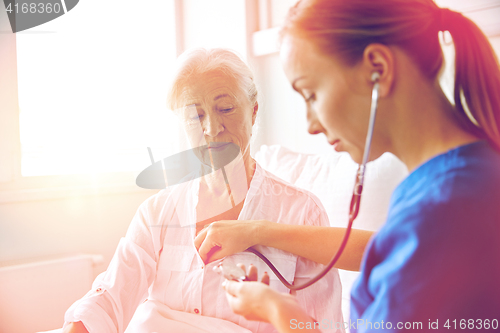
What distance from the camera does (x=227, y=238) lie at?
84 cm

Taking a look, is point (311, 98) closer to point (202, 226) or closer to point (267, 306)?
point (267, 306)

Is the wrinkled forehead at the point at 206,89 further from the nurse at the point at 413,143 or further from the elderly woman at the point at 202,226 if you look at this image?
the nurse at the point at 413,143

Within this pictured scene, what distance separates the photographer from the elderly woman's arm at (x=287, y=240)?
0.84 metres

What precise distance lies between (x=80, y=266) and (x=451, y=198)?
1477mm

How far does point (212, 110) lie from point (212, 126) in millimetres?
38

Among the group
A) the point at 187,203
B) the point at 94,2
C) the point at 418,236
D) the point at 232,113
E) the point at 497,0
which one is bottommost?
the point at 187,203

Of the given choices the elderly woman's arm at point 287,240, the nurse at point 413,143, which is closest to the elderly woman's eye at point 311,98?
the nurse at point 413,143

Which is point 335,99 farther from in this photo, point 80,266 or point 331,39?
point 80,266

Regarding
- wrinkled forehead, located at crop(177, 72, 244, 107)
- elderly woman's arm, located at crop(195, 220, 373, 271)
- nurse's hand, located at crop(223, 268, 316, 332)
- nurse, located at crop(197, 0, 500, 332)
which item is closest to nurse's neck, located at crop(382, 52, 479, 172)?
nurse, located at crop(197, 0, 500, 332)

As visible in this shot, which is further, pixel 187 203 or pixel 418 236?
pixel 187 203

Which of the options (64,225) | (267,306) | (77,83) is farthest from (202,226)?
(77,83)

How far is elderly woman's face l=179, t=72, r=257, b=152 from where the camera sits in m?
0.90

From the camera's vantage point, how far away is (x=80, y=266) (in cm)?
152

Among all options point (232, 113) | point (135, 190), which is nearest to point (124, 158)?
point (135, 190)
